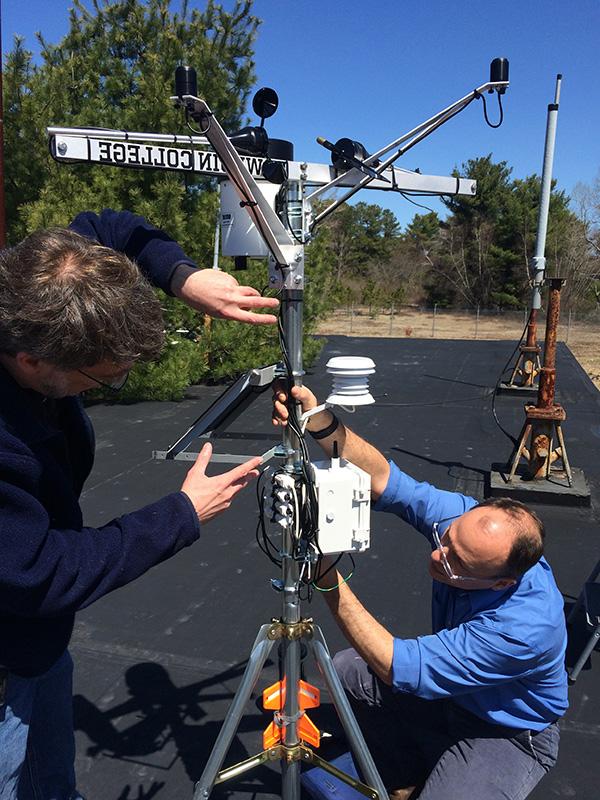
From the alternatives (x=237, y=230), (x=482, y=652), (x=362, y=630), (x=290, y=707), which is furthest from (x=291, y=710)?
(x=237, y=230)

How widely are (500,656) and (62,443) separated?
4.14 feet

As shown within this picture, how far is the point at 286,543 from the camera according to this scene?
5.04ft

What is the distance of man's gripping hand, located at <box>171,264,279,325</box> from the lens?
1331 millimetres

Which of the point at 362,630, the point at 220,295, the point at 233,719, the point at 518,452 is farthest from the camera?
the point at 518,452

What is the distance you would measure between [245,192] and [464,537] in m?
1.11

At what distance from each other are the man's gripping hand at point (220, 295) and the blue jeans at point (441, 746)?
4.55 ft

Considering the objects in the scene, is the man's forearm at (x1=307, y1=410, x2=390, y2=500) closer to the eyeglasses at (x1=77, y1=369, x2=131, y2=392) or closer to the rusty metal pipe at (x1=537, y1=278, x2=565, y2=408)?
the eyeglasses at (x1=77, y1=369, x2=131, y2=392)

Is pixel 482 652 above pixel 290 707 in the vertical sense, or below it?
above

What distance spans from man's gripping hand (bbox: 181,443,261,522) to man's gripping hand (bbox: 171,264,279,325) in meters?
0.30

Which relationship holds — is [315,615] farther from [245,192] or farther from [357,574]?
[245,192]

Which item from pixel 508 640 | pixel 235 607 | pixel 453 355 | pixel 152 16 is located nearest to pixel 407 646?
pixel 508 640

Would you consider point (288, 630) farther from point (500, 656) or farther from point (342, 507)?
point (500, 656)

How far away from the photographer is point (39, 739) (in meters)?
1.65

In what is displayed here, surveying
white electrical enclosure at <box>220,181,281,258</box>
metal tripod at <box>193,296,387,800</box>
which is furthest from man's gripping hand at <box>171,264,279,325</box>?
metal tripod at <box>193,296,387,800</box>
